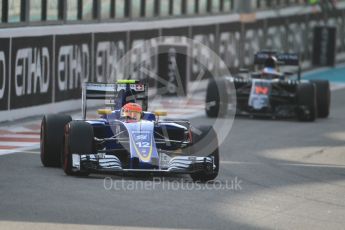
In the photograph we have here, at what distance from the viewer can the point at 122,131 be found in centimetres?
1369

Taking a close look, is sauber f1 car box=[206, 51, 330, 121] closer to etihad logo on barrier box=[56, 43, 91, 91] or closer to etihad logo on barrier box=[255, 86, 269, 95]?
etihad logo on barrier box=[255, 86, 269, 95]

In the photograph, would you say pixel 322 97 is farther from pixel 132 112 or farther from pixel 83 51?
pixel 132 112

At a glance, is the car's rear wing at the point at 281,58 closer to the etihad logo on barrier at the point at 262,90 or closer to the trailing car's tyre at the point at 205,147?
the etihad logo on barrier at the point at 262,90

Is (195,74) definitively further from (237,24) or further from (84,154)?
(84,154)

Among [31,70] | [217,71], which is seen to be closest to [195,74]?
[217,71]

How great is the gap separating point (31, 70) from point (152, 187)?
8761mm

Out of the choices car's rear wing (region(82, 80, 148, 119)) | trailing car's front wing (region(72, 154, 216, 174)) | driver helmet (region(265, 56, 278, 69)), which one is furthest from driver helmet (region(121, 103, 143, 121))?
driver helmet (region(265, 56, 278, 69))

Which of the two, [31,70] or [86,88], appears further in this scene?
[31,70]

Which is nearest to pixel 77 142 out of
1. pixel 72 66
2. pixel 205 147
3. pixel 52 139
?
pixel 52 139

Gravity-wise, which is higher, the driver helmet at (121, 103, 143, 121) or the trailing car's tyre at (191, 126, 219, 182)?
the driver helmet at (121, 103, 143, 121)

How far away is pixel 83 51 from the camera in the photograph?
2345 cm

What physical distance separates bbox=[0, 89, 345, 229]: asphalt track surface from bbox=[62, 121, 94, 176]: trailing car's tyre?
0.15m

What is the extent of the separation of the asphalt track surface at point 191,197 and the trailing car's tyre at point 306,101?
5.09 metres

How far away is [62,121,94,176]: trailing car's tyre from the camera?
13117 millimetres
